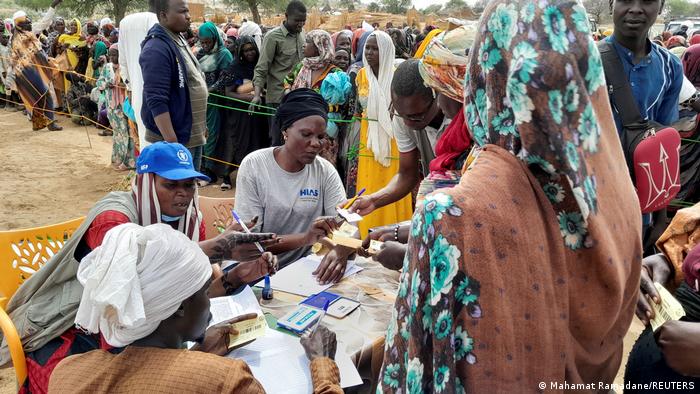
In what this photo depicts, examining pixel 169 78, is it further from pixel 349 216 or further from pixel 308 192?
pixel 349 216

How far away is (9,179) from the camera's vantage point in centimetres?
698

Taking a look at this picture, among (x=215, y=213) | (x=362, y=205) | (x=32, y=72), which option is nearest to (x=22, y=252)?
(x=215, y=213)

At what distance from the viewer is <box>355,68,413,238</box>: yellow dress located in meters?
4.30

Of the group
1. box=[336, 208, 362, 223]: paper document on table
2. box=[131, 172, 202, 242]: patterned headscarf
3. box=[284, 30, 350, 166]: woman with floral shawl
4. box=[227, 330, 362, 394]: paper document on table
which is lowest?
box=[227, 330, 362, 394]: paper document on table

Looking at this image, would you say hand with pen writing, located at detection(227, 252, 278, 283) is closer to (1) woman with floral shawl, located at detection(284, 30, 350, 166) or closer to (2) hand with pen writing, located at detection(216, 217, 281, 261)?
(2) hand with pen writing, located at detection(216, 217, 281, 261)

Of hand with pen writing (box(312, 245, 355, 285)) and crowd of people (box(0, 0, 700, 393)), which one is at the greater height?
crowd of people (box(0, 0, 700, 393))

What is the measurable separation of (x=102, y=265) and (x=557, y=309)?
120 centimetres

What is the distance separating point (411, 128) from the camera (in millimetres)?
2660

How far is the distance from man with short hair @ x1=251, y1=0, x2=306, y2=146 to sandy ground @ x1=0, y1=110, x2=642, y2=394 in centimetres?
145

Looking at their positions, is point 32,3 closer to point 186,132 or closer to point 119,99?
point 119,99

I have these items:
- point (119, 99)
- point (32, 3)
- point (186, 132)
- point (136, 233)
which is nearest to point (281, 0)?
point (32, 3)

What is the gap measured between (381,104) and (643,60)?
2358 mm

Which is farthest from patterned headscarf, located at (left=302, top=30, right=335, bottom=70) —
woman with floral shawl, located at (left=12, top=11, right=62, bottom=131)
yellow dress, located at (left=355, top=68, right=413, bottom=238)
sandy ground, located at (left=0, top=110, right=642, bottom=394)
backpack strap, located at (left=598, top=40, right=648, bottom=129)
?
woman with floral shawl, located at (left=12, top=11, right=62, bottom=131)

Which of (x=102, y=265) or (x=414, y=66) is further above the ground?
(x=414, y=66)
